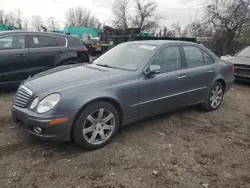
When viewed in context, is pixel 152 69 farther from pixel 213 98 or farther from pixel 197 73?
pixel 213 98

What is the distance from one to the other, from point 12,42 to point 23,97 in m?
3.11

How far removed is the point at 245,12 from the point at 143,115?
19.2 m

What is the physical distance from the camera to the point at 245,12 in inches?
741

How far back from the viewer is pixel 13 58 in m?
5.55

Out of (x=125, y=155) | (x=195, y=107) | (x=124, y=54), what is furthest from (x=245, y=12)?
(x=125, y=155)

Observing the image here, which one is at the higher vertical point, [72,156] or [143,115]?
[143,115]

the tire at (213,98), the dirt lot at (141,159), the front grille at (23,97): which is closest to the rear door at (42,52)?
the dirt lot at (141,159)

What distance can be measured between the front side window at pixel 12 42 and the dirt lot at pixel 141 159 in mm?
2071

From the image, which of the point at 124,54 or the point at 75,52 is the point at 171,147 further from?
the point at 75,52

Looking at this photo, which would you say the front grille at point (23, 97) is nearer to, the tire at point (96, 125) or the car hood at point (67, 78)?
the car hood at point (67, 78)

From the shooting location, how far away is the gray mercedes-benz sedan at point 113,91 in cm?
292

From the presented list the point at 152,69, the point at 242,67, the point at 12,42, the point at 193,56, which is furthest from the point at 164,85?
the point at 242,67

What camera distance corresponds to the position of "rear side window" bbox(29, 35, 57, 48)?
5922 millimetres

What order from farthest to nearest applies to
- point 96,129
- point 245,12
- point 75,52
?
point 245,12 → point 75,52 → point 96,129
